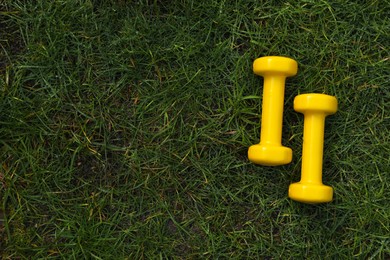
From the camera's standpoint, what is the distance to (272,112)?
1.95 m

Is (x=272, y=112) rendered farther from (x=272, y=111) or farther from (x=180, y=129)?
(x=180, y=129)

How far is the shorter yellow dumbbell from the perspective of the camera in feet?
6.31

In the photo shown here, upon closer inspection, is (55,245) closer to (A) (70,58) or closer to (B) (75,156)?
(B) (75,156)

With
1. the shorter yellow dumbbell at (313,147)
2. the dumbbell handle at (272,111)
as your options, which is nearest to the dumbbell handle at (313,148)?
the shorter yellow dumbbell at (313,147)

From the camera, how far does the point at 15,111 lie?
204 cm

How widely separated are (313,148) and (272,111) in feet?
0.65

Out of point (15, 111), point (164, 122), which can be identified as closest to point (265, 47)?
point (164, 122)

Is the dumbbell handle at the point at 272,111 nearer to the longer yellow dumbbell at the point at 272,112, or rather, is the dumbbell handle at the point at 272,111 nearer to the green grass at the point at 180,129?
the longer yellow dumbbell at the point at 272,112

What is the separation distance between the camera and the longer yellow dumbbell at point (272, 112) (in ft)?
6.29

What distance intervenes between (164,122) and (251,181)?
0.40 metres

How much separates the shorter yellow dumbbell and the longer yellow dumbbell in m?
0.07

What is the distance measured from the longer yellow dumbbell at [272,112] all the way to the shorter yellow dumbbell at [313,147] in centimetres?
7

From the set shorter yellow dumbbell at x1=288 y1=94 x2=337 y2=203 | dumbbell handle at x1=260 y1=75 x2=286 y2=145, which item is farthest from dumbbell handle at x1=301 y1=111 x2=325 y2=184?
dumbbell handle at x1=260 y1=75 x2=286 y2=145

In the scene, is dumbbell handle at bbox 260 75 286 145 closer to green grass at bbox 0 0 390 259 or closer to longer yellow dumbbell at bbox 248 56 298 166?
longer yellow dumbbell at bbox 248 56 298 166
